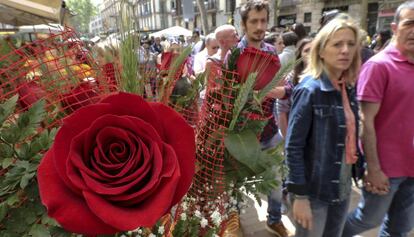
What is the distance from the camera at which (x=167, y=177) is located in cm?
49

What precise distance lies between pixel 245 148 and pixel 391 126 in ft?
5.74

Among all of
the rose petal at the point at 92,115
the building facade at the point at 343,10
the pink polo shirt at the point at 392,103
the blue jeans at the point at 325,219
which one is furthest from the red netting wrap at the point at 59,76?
the building facade at the point at 343,10

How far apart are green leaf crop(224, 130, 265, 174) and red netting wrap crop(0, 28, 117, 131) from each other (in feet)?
0.93

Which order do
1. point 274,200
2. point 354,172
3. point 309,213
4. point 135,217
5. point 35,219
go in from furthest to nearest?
1. point 274,200
2. point 354,172
3. point 309,213
4. point 35,219
5. point 135,217

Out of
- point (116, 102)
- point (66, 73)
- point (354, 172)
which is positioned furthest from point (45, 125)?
point (354, 172)

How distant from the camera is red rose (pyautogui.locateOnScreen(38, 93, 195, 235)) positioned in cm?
47

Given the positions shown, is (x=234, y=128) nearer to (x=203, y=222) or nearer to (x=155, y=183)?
(x=203, y=222)

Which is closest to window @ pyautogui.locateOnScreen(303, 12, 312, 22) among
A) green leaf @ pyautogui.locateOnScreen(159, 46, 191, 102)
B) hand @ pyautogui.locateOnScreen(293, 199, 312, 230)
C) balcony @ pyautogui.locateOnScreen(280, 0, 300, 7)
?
balcony @ pyautogui.locateOnScreen(280, 0, 300, 7)

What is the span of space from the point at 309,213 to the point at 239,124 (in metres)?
1.39

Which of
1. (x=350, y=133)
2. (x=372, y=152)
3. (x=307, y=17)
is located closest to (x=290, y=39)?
(x=372, y=152)

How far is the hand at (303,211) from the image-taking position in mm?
1946

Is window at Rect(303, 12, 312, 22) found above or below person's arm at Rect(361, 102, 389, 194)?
above

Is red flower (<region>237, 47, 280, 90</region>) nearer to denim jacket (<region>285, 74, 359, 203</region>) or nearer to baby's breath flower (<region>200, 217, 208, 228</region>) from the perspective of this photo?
baby's breath flower (<region>200, 217, 208, 228</region>)

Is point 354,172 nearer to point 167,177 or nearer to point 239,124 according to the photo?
point 239,124
